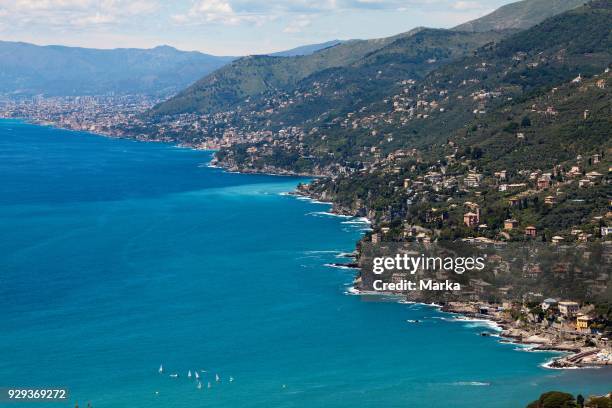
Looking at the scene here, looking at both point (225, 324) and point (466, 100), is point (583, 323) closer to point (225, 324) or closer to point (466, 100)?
point (225, 324)

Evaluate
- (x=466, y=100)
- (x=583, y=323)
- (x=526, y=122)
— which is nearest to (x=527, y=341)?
(x=583, y=323)

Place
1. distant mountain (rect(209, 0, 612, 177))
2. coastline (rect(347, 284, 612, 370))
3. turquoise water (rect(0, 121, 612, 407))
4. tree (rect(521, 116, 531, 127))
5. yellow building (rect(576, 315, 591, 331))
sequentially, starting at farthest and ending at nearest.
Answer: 1. distant mountain (rect(209, 0, 612, 177))
2. tree (rect(521, 116, 531, 127))
3. yellow building (rect(576, 315, 591, 331))
4. coastline (rect(347, 284, 612, 370))
5. turquoise water (rect(0, 121, 612, 407))

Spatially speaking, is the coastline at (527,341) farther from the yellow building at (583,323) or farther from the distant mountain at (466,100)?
the distant mountain at (466,100)

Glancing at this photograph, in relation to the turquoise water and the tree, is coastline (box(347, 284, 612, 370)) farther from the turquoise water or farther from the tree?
the tree

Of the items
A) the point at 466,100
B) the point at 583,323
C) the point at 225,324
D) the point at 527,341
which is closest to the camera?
the point at 527,341

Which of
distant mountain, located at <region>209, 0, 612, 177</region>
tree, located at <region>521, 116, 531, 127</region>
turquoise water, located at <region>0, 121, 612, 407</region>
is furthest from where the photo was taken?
distant mountain, located at <region>209, 0, 612, 177</region>

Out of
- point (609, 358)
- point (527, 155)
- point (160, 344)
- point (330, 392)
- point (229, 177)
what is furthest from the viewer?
point (229, 177)

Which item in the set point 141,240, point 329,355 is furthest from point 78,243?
point 329,355

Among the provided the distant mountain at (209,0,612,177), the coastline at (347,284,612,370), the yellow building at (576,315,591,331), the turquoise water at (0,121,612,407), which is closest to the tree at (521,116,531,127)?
the distant mountain at (209,0,612,177)

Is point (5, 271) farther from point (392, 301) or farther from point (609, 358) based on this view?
point (609, 358)
